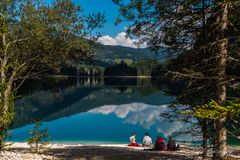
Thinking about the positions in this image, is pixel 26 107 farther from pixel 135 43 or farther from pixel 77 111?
pixel 135 43

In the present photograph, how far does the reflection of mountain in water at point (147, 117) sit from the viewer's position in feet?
197

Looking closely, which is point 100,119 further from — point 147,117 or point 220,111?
point 220,111

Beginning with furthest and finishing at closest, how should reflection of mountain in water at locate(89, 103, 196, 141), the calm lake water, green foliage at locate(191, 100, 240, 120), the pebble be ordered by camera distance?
reflection of mountain in water at locate(89, 103, 196, 141) → the calm lake water → the pebble → green foliage at locate(191, 100, 240, 120)

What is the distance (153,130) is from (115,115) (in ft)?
73.8

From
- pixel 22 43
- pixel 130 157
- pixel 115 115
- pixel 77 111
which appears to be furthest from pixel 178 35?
pixel 77 111

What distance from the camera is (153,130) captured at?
194 feet

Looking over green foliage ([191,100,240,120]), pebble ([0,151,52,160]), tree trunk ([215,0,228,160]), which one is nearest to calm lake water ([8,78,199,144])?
pebble ([0,151,52,160])

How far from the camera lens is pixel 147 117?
75.1m

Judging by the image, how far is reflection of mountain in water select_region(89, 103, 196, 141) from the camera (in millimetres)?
59900

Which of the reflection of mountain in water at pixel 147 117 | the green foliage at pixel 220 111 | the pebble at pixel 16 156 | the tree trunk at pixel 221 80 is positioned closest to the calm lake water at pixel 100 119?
the reflection of mountain in water at pixel 147 117

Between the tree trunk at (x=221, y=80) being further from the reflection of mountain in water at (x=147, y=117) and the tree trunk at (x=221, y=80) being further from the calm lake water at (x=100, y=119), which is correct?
the reflection of mountain in water at (x=147, y=117)

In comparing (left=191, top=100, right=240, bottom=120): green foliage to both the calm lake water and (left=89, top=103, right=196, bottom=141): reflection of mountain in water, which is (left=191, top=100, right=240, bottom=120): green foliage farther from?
(left=89, top=103, right=196, bottom=141): reflection of mountain in water

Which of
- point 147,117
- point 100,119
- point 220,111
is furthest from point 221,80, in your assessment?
point 147,117

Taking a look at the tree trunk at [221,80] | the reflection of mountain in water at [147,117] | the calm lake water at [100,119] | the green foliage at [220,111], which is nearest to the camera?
the green foliage at [220,111]
